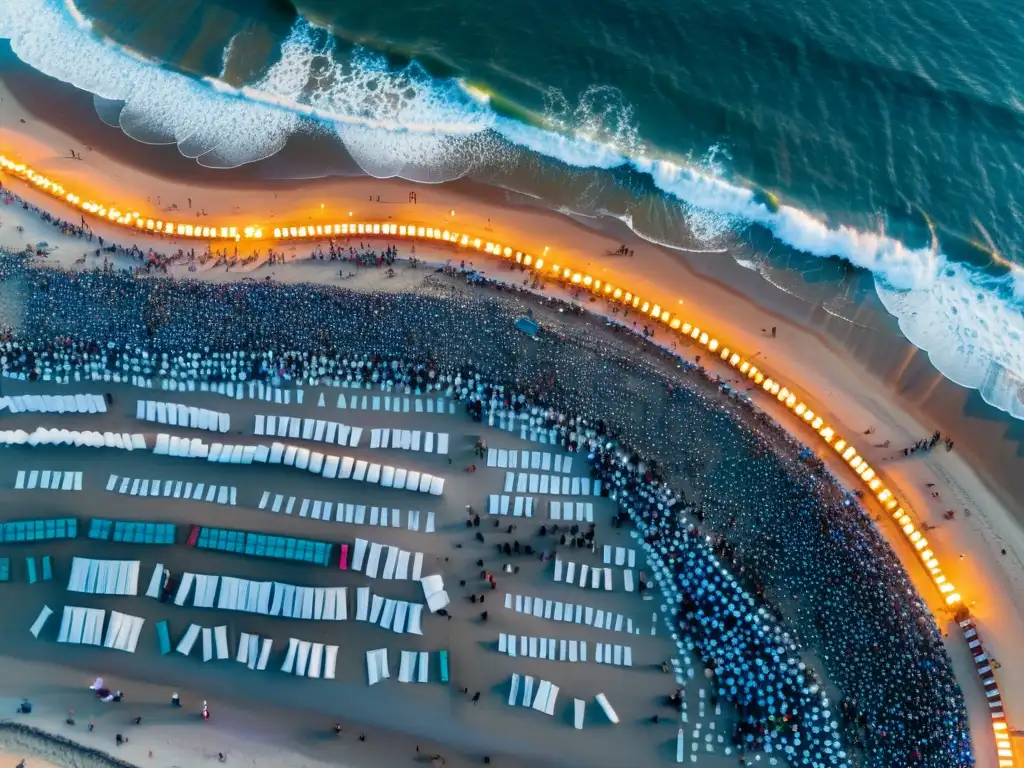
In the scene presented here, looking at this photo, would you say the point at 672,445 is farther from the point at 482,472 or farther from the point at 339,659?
the point at 339,659

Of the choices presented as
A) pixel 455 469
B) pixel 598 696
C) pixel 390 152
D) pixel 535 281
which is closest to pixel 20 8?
pixel 390 152

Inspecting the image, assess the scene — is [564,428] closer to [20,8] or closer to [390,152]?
[390,152]

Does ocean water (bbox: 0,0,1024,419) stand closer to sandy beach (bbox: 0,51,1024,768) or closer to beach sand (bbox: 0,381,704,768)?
sandy beach (bbox: 0,51,1024,768)

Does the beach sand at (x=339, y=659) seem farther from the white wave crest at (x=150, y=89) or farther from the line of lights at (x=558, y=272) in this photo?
the white wave crest at (x=150, y=89)

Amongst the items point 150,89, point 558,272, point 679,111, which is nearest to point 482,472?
point 558,272

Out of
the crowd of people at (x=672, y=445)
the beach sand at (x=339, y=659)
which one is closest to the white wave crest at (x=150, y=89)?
the crowd of people at (x=672, y=445)

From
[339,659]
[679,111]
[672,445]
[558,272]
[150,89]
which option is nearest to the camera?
[339,659]
